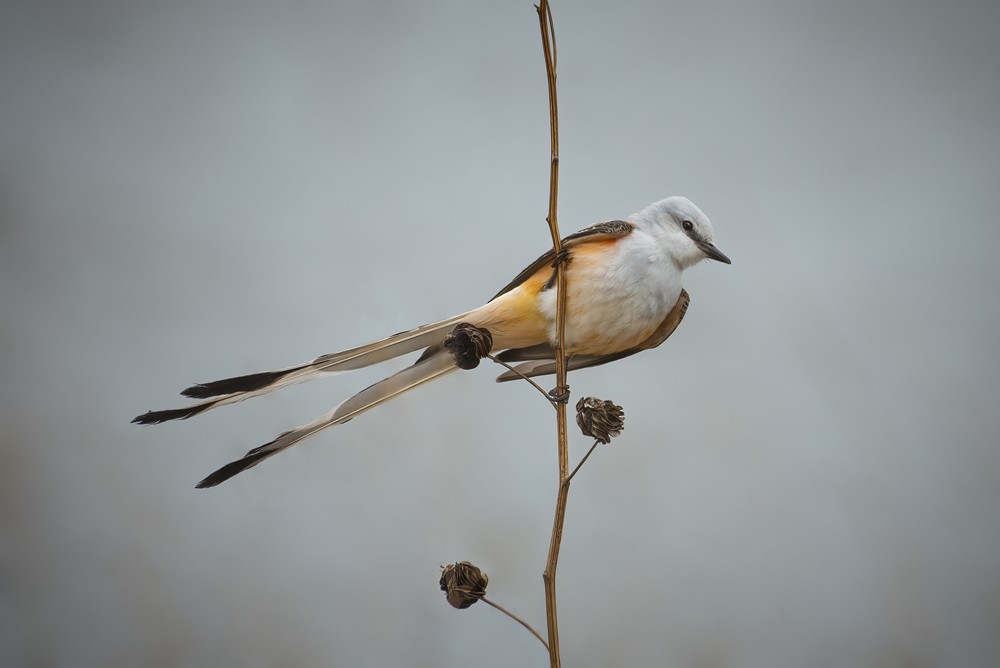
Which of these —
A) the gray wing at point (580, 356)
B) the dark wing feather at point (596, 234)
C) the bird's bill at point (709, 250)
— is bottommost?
the gray wing at point (580, 356)

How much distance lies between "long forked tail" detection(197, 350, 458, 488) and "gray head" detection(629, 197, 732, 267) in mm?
323

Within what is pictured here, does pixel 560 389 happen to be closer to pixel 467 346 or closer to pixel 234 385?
pixel 467 346

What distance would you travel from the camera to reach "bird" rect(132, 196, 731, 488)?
34.8 inches

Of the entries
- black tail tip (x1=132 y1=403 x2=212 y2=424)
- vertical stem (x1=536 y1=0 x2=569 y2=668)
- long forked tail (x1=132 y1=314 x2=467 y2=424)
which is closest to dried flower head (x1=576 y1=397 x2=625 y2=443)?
vertical stem (x1=536 y1=0 x2=569 y2=668)

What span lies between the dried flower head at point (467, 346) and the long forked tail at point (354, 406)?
196 millimetres

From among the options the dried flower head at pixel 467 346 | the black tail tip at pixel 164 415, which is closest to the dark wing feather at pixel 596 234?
the dried flower head at pixel 467 346

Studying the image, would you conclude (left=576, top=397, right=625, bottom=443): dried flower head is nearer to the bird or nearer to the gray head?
the bird

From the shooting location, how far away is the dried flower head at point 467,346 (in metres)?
0.72

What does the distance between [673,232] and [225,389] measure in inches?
22.5

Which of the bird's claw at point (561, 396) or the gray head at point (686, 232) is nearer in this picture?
the bird's claw at point (561, 396)

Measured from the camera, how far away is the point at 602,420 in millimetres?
708

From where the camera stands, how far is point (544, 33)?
70 centimetres

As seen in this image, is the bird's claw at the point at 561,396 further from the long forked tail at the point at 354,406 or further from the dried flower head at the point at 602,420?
the long forked tail at the point at 354,406

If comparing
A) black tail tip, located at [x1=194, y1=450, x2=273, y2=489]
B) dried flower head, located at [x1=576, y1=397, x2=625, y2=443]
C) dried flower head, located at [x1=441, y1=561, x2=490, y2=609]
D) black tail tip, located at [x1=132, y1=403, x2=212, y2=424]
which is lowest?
dried flower head, located at [x1=441, y1=561, x2=490, y2=609]
